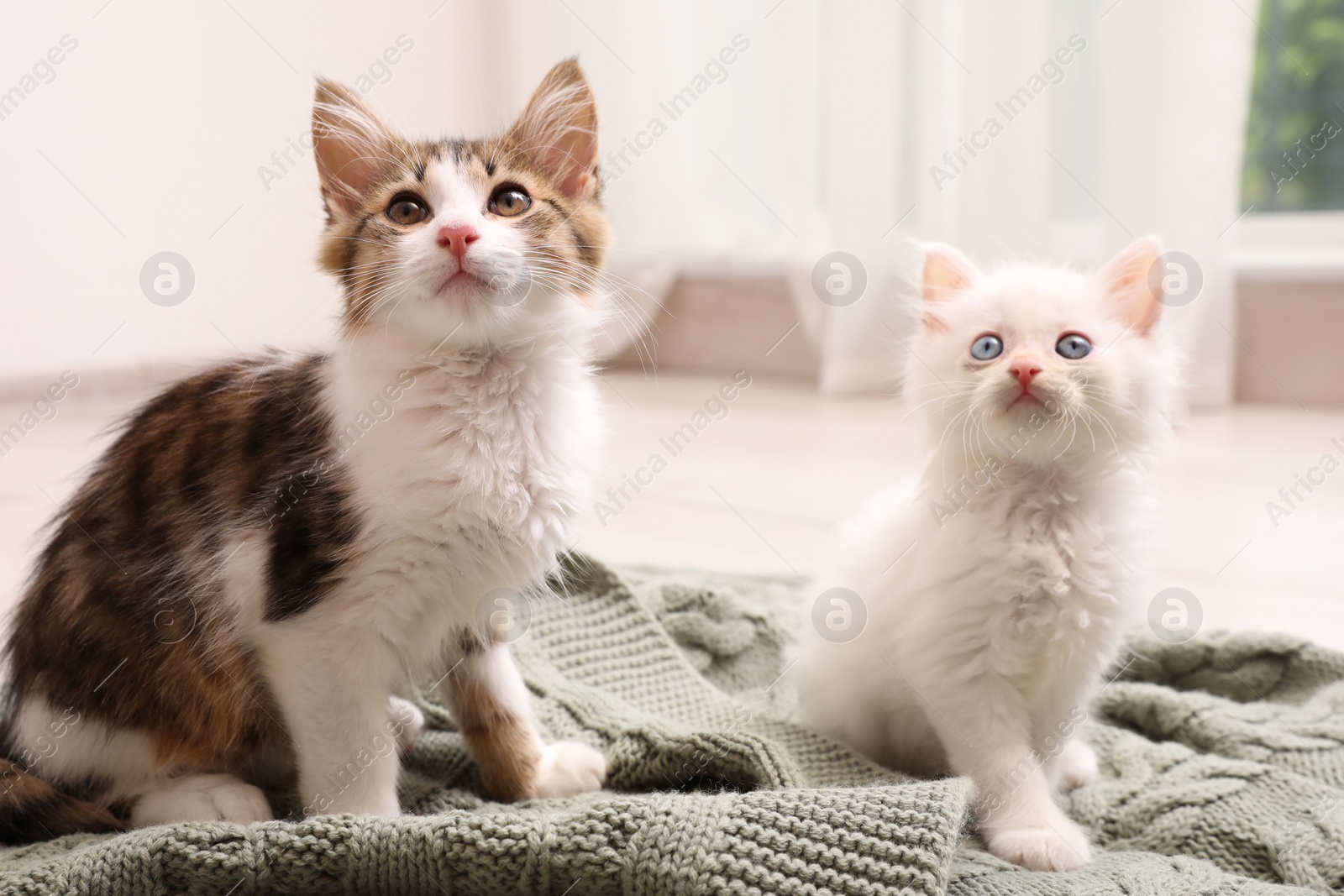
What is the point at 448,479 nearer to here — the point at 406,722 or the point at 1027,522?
the point at 406,722

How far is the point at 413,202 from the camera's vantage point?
3.62 feet

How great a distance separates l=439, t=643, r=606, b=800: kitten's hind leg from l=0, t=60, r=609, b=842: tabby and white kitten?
38 millimetres

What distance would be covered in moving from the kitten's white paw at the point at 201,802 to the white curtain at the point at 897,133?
5.17 ft

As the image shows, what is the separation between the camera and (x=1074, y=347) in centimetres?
111

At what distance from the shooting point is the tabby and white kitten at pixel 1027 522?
1.10 meters

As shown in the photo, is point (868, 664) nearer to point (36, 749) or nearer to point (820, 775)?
point (820, 775)

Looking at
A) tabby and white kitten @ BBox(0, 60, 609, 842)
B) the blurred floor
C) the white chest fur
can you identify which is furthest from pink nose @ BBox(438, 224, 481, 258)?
the blurred floor

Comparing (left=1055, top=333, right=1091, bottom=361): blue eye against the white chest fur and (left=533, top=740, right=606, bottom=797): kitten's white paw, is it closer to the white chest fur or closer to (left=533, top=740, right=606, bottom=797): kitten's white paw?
the white chest fur

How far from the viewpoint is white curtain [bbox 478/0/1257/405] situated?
2.67 m

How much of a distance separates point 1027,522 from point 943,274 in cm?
30

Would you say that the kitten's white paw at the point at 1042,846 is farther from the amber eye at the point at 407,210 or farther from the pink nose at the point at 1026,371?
the amber eye at the point at 407,210

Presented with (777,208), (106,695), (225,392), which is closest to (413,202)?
(225,392)

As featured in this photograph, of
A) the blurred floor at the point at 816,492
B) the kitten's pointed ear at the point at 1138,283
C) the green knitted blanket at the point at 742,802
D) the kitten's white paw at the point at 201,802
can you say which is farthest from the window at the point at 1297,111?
the kitten's white paw at the point at 201,802

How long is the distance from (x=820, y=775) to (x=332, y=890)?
1.70 ft
